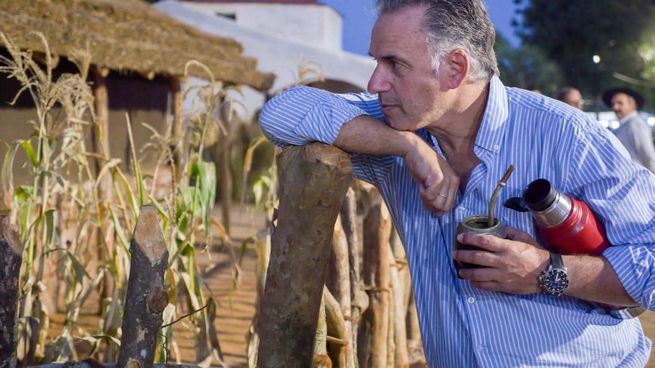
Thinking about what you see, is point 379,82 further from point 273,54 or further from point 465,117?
point 273,54

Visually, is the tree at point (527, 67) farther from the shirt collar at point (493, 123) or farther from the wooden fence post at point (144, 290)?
the wooden fence post at point (144, 290)

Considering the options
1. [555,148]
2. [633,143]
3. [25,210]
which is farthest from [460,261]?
[633,143]

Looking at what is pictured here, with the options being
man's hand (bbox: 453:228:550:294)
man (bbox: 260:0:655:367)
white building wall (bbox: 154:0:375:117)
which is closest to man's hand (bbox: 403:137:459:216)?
man (bbox: 260:0:655:367)

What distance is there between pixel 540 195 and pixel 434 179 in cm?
26

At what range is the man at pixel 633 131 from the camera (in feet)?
25.0

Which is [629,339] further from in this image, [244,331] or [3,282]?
[244,331]

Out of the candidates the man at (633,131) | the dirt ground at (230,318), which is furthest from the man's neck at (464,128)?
the man at (633,131)

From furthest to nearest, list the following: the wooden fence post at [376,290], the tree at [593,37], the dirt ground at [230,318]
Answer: the tree at [593,37] → the dirt ground at [230,318] → the wooden fence post at [376,290]

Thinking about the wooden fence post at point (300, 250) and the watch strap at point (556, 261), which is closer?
the watch strap at point (556, 261)

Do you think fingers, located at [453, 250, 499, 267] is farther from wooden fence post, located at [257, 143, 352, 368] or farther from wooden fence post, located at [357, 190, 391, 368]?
wooden fence post, located at [357, 190, 391, 368]

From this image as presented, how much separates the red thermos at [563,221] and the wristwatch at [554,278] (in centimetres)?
5

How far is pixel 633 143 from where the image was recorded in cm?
771

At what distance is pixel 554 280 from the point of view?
188cm

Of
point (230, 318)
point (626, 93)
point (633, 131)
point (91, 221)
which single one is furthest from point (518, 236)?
point (626, 93)
